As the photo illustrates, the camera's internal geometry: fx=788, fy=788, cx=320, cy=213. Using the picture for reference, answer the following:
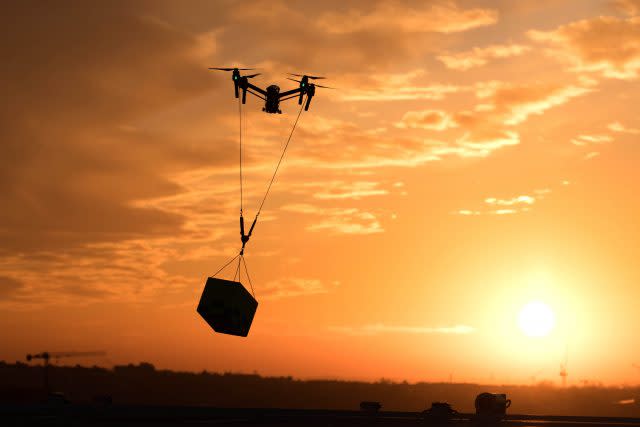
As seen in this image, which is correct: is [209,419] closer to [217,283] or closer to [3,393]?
[217,283]

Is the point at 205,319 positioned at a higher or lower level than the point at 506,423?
higher

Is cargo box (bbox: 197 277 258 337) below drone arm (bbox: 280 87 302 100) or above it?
below

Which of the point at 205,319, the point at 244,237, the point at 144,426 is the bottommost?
the point at 144,426

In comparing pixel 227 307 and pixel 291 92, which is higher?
pixel 291 92

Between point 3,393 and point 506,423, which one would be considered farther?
point 3,393

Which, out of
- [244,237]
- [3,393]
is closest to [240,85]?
[244,237]

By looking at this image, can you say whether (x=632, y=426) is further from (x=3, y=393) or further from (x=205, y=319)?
(x=3, y=393)

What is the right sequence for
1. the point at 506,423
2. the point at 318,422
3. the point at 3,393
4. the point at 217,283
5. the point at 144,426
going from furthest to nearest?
the point at 3,393 < the point at 506,423 < the point at 318,422 < the point at 217,283 < the point at 144,426

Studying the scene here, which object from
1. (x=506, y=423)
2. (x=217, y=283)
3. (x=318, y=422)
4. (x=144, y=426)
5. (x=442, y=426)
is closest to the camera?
(x=144, y=426)

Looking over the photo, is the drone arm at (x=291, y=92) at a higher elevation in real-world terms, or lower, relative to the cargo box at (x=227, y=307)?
higher
